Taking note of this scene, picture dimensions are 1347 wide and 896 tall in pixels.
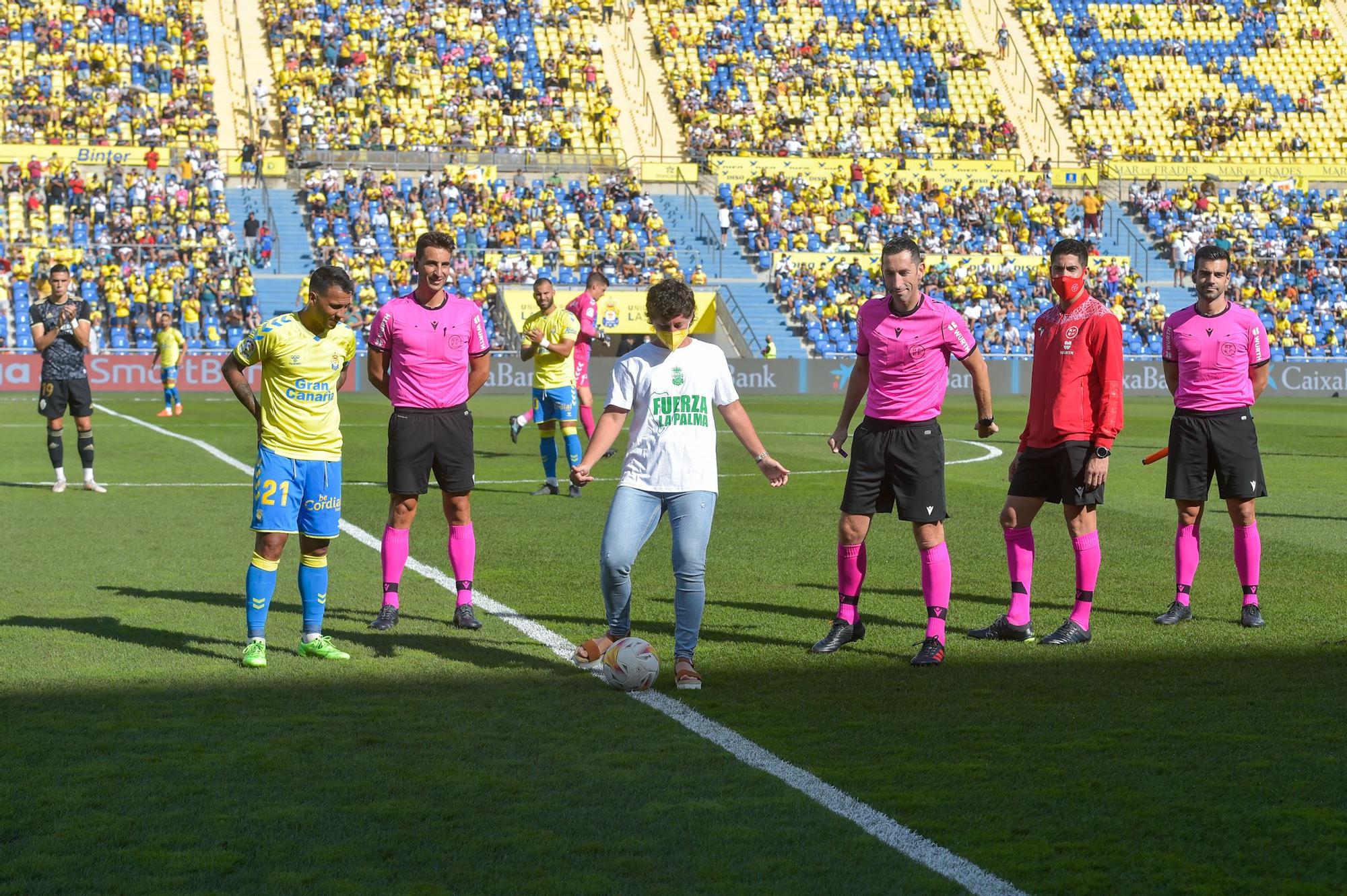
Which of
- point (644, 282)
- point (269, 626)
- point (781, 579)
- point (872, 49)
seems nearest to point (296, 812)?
point (269, 626)

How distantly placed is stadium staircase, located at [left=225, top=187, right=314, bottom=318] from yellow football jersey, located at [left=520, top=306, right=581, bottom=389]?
2665 centimetres

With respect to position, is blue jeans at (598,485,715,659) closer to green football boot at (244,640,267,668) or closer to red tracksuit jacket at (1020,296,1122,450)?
green football boot at (244,640,267,668)

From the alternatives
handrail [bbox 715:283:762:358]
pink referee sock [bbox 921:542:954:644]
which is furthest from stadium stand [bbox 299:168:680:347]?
pink referee sock [bbox 921:542:954:644]

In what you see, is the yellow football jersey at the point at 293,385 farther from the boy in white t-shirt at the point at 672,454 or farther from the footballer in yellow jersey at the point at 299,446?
the boy in white t-shirt at the point at 672,454

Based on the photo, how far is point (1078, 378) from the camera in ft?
27.8

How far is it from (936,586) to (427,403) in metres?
3.11

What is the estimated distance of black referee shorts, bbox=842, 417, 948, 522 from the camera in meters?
8.06

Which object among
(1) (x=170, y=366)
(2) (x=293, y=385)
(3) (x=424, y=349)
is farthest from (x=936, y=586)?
(1) (x=170, y=366)

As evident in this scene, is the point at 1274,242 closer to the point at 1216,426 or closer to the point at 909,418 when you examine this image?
the point at 1216,426

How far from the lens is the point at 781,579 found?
35.1ft

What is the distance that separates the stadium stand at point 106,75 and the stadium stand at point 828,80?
16.5 meters

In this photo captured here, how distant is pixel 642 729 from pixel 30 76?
49.5m

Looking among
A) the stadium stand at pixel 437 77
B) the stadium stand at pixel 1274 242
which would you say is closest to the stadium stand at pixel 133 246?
the stadium stand at pixel 437 77

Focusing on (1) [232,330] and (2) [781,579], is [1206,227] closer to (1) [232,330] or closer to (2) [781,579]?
(1) [232,330]
